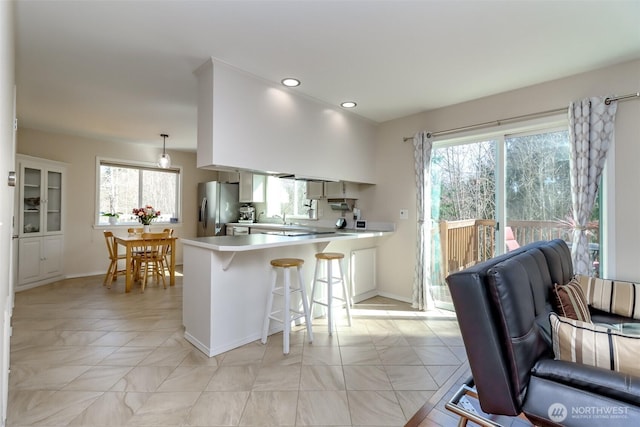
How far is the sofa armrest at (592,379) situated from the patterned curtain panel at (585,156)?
2.05 meters

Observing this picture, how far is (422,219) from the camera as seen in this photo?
12.1 feet

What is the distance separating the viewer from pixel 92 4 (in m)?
1.82

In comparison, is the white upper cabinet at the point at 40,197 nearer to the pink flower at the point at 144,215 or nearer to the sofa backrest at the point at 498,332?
the pink flower at the point at 144,215

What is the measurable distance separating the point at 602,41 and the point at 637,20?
24 centimetres

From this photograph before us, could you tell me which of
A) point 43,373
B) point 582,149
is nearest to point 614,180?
point 582,149

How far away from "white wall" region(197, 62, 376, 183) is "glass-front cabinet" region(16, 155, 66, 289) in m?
3.69

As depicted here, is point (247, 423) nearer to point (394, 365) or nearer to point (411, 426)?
point (411, 426)

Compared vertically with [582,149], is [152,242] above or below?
below

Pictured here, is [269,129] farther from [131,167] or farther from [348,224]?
[131,167]

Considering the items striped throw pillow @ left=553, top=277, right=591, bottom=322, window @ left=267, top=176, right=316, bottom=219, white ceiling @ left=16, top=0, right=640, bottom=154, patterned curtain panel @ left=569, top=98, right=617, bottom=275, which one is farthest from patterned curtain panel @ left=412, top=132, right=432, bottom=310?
striped throw pillow @ left=553, top=277, right=591, bottom=322

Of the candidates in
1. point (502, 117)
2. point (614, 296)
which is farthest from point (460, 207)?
point (614, 296)

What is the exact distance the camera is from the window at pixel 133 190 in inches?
214

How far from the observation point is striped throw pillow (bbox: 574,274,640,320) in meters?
2.03

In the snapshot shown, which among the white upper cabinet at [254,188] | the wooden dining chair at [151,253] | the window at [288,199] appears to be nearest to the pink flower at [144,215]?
the wooden dining chair at [151,253]
